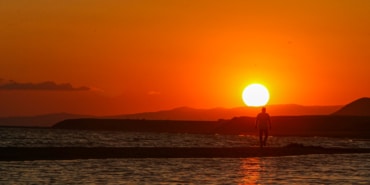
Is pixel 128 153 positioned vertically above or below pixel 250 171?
above

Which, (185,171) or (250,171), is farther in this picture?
(250,171)

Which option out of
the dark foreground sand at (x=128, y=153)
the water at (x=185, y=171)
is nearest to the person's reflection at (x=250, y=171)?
the water at (x=185, y=171)

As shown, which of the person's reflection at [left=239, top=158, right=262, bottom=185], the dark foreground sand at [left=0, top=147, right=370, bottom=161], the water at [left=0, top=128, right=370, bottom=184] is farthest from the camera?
the dark foreground sand at [left=0, top=147, right=370, bottom=161]

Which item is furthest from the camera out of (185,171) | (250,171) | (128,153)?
(128,153)

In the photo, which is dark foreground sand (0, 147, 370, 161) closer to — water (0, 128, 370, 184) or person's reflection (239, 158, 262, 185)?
water (0, 128, 370, 184)

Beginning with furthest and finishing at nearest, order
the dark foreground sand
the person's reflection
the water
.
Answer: the dark foreground sand
the person's reflection
the water

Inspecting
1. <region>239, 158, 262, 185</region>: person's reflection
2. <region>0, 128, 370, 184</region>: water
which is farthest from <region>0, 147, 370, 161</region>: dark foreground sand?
<region>239, 158, 262, 185</region>: person's reflection

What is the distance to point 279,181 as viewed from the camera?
26.1 metres

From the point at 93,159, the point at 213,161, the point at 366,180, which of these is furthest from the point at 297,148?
the point at 366,180

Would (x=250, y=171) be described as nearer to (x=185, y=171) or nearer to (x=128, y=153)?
(x=185, y=171)

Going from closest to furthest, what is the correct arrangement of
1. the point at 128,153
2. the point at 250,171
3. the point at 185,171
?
the point at 185,171 → the point at 250,171 → the point at 128,153

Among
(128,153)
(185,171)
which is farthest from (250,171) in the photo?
(128,153)

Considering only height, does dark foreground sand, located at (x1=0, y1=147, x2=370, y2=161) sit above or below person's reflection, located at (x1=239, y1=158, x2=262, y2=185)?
above

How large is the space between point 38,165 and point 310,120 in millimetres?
169859
